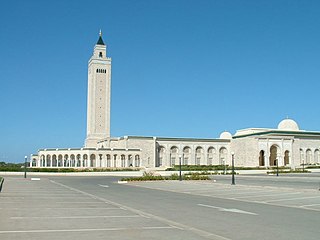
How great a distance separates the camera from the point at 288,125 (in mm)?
97062

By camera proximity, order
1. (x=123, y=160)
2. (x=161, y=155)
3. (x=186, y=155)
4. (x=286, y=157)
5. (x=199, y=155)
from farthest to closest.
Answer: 1. (x=199, y=155)
2. (x=186, y=155)
3. (x=161, y=155)
4. (x=286, y=157)
5. (x=123, y=160)

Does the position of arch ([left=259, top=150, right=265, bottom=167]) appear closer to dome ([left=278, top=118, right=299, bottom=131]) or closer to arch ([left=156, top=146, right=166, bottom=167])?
dome ([left=278, top=118, right=299, bottom=131])

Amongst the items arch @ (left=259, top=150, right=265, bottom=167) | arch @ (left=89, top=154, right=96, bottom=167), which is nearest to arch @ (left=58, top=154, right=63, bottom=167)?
arch @ (left=89, top=154, right=96, bottom=167)

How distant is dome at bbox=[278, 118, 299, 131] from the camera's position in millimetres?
96625

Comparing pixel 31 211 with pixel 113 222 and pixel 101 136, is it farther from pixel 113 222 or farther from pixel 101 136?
pixel 101 136

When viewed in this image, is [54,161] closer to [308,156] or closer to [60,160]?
[60,160]

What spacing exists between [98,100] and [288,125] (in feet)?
141

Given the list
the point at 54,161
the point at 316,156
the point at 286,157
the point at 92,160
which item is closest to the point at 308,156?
the point at 316,156

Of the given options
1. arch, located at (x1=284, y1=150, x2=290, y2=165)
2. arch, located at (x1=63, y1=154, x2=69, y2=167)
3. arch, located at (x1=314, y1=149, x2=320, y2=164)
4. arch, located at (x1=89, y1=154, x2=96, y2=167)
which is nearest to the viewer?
arch, located at (x1=89, y1=154, x2=96, y2=167)

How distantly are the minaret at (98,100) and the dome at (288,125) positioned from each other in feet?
129

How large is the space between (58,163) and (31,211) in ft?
239

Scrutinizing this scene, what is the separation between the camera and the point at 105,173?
6084cm

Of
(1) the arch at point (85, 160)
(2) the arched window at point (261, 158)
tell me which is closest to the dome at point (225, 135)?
(2) the arched window at point (261, 158)

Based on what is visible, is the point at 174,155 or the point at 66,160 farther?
the point at 174,155
